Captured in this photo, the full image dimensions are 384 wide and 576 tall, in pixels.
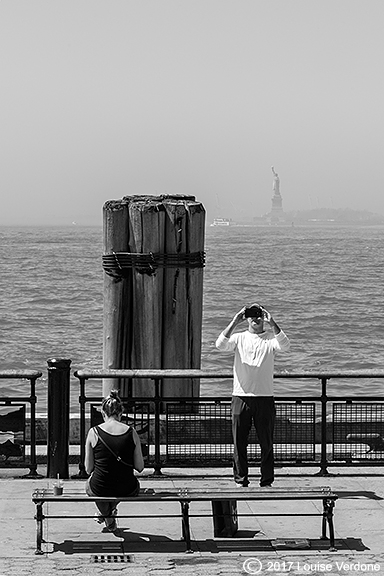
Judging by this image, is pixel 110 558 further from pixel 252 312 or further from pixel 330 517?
pixel 252 312

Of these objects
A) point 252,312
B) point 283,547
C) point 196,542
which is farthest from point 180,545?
point 252,312

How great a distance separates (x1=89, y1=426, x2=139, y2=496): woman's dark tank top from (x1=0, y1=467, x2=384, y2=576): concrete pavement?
0.33 m

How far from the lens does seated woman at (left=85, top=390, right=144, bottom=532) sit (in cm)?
812

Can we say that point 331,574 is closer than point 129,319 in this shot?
Yes

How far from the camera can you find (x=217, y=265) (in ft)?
237

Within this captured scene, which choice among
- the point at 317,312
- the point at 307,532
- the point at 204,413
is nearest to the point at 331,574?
the point at 307,532

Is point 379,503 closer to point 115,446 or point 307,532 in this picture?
point 307,532

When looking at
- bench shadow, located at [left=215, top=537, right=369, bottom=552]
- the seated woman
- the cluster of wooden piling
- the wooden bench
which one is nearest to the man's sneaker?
the seated woman

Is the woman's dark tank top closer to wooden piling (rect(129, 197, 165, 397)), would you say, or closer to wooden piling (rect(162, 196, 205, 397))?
wooden piling (rect(129, 197, 165, 397))

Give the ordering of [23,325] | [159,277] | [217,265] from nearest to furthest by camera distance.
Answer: [159,277]
[23,325]
[217,265]

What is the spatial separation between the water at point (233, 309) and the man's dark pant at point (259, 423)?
11.2m

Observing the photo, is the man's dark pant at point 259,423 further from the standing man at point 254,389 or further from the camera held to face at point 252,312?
the camera held to face at point 252,312

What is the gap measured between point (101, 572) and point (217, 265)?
65.0m

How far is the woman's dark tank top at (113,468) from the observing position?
8117 millimetres
